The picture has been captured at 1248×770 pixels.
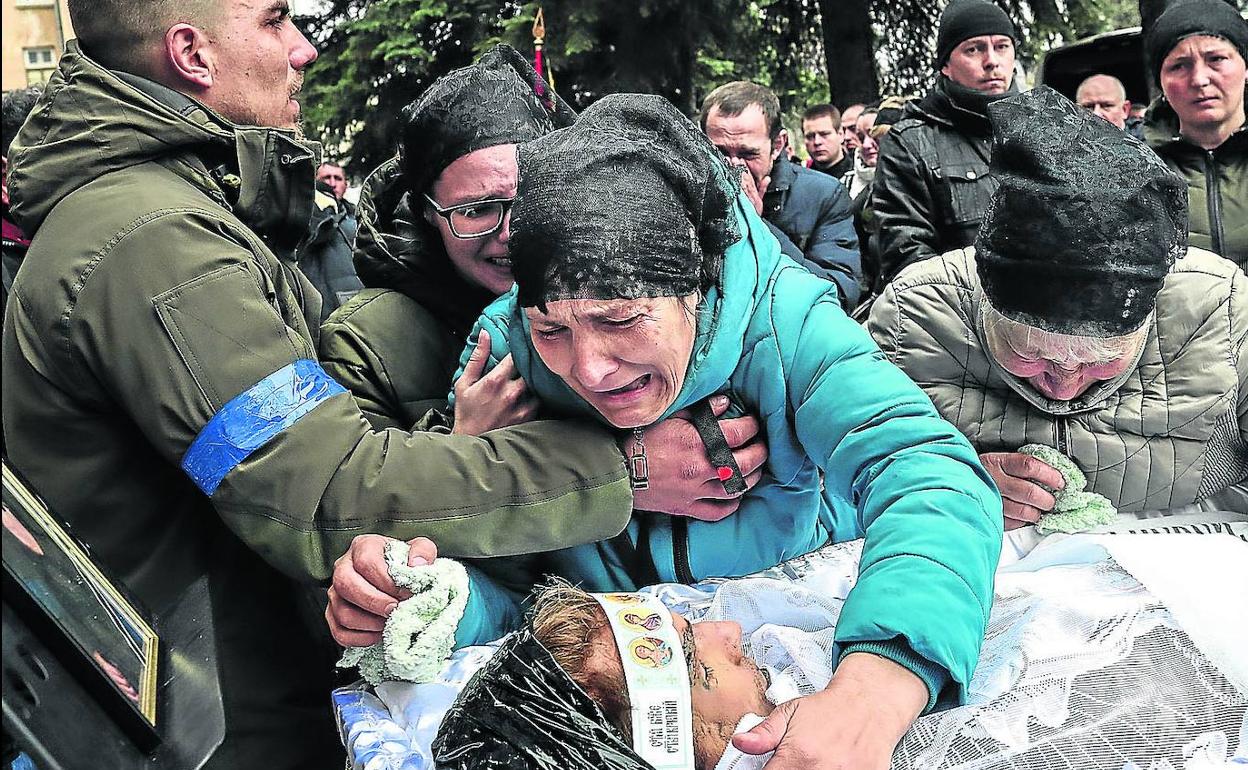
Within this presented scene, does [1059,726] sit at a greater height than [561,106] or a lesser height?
lesser

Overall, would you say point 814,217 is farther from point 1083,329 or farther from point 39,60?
point 39,60

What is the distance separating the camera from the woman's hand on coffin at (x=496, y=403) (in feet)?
6.61

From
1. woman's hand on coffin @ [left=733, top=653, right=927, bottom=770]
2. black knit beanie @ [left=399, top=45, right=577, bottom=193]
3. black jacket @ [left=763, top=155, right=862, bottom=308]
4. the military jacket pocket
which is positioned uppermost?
black knit beanie @ [left=399, top=45, right=577, bottom=193]

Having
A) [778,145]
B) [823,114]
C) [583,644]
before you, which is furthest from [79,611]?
[823,114]

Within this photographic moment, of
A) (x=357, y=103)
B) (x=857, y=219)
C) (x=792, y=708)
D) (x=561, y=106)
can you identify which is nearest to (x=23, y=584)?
(x=792, y=708)

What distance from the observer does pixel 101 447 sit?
6.03 feet

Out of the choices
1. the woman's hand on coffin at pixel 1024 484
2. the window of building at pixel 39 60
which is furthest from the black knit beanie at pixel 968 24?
the window of building at pixel 39 60

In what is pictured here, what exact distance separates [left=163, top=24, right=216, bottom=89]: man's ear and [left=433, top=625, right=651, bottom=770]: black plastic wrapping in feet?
4.23

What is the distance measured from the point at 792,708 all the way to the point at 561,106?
171cm

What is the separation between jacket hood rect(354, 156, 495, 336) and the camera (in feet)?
8.23

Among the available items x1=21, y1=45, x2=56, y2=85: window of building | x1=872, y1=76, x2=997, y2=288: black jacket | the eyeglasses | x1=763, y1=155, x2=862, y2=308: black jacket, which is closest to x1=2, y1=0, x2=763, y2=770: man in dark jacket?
the eyeglasses

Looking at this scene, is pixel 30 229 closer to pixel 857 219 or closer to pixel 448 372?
pixel 448 372

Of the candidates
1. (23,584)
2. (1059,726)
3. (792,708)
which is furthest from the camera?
(1059,726)

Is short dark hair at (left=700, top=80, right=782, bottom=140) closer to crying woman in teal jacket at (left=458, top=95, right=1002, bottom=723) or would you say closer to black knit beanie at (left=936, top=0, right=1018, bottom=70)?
black knit beanie at (left=936, top=0, right=1018, bottom=70)
